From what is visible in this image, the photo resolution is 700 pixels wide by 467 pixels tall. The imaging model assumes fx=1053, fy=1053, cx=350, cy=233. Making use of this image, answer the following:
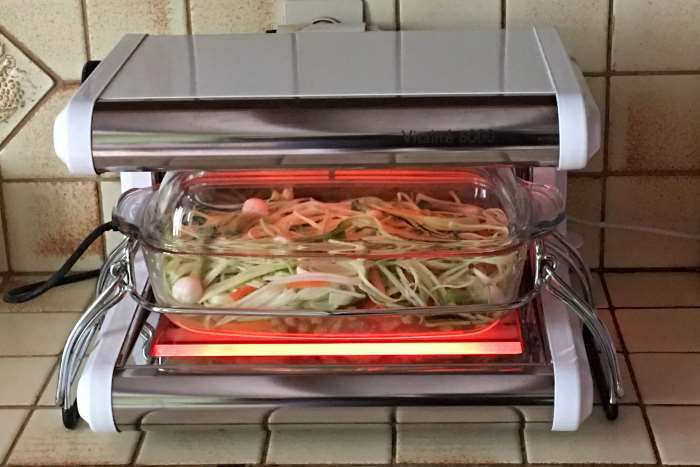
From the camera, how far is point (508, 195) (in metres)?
0.78

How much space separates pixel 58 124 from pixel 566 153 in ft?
1.07

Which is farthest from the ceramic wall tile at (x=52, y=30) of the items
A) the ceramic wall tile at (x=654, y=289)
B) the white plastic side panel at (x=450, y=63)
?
the ceramic wall tile at (x=654, y=289)

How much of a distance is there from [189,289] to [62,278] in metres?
0.31

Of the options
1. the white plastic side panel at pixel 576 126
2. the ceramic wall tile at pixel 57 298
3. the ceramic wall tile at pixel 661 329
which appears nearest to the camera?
the white plastic side panel at pixel 576 126

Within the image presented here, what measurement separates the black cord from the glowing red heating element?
0.69 feet

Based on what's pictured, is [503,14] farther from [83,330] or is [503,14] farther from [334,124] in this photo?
[83,330]

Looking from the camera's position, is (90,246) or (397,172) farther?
(90,246)

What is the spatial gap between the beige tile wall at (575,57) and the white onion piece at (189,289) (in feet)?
1.03

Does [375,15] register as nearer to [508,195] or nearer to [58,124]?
[508,195]

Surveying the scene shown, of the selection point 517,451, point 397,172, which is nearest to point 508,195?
point 397,172

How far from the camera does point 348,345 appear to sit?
29.6 inches

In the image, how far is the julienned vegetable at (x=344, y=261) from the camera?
0.73 metres

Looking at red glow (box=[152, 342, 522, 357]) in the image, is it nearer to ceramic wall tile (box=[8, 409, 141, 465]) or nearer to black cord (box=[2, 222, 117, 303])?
ceramic wall tile (box=[8, 409, 141, 465])

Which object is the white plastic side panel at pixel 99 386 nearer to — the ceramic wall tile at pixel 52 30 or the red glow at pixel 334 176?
the red glow at pixel 334 176
